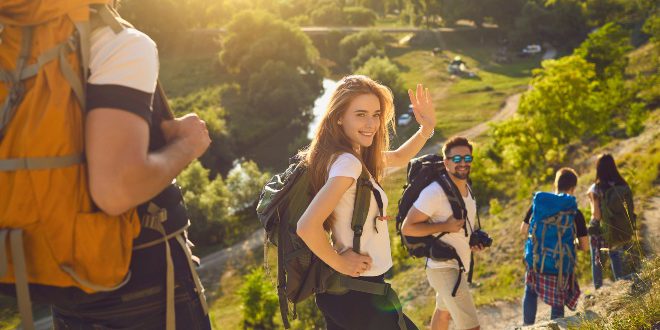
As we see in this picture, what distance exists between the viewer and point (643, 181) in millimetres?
12438

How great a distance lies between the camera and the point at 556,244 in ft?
22.6

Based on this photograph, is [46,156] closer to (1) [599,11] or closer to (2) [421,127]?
(2) [421,127]

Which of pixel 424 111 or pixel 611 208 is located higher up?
pixel 424 111

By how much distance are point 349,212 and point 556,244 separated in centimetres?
387

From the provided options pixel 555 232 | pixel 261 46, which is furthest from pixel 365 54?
pixel 555 232

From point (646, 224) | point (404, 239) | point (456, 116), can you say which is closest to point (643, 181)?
point (646, 224)

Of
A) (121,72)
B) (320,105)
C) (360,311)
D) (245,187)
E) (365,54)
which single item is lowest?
(245,187)

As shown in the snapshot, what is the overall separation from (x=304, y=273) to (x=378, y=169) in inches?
37.8

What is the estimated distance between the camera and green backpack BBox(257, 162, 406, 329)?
388 cm

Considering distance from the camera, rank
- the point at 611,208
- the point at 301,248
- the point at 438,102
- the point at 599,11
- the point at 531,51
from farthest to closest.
→ the point at 531,51
the point at 599,11
the point at 438,102
the point at 611,208
the point at 301,248

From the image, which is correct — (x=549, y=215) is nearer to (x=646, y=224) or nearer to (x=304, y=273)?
(x=304, y=273)

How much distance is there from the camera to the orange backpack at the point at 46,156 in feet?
7.42

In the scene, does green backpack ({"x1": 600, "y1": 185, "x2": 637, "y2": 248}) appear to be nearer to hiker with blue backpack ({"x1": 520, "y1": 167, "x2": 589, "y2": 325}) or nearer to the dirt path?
hiker with blue backpack ({"x1": 520, "y1": 167, "x2": 589, "y2": 325})

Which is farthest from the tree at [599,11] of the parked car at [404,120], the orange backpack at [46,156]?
the orange backpack at [46,156]
